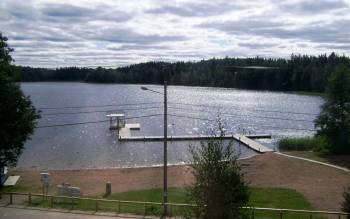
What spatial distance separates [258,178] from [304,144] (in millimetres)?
22964

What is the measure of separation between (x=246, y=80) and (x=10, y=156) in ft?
361

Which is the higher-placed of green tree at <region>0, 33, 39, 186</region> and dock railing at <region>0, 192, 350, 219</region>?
green tree at <region>0, 33, 39, 186</region>

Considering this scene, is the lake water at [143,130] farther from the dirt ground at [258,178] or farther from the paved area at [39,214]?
the paved area at [39,214]

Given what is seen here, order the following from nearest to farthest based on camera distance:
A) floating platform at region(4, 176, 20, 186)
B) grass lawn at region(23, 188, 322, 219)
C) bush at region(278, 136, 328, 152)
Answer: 1. grass lawn at region(23, 188, 322, 219)
2. floating platform at region(4, 176, 20, 186)
3. bush at region(278, 136, 328, 152)

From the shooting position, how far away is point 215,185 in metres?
13.8

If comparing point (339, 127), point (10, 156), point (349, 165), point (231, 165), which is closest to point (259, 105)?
point (339, 127)

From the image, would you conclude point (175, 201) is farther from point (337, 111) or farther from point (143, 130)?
point (143, 130)

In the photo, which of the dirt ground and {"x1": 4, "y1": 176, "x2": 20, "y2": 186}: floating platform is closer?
the dirt ground

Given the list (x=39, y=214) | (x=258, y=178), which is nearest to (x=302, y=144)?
(x=258, y=178)

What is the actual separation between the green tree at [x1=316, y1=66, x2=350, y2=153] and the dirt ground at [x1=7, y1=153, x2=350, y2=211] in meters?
9.06

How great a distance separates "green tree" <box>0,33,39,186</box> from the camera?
35.0m

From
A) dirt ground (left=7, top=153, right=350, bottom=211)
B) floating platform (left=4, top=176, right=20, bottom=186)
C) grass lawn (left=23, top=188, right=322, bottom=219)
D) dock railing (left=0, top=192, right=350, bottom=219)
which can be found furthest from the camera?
floating platform (left=4, top=176, right=20, bottom=186)

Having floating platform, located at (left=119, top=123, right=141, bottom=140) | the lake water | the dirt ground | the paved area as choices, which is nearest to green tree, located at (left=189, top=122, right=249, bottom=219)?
the paved area

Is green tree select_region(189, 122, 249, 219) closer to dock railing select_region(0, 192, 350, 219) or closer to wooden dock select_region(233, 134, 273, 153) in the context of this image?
dock railing select_region(0, 192, 350, 219)
